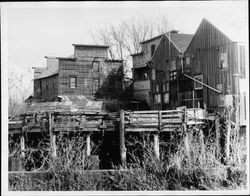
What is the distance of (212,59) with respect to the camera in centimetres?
1112

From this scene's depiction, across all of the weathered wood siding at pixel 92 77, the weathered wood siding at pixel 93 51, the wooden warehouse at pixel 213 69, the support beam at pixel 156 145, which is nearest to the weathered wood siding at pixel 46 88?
the weathered wood siding at pixel 92 77

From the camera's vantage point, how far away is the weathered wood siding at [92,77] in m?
11.8

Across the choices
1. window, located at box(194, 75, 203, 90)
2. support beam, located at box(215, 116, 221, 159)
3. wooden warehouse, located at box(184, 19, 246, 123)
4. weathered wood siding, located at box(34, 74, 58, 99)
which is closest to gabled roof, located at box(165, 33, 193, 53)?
wooden warehouse, located at box(184, 19, 246, 123)

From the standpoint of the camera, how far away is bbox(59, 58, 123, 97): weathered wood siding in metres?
11.8

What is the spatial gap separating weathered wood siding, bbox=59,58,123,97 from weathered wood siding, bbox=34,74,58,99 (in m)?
0.40

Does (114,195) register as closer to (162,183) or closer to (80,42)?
(162,183)

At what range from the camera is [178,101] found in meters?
12.4

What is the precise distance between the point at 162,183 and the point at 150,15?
12.5 feet

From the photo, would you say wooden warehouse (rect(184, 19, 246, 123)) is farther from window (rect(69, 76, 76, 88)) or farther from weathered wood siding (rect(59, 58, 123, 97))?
window (rect(69, 76, 76, 88))

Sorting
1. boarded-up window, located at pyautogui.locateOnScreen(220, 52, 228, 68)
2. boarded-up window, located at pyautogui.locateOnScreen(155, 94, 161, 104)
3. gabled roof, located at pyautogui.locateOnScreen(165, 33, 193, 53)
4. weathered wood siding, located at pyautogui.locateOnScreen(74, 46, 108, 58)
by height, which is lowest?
boarded-up window, located at pyautogui.locateOnScreen(155, 94, 161, 104)

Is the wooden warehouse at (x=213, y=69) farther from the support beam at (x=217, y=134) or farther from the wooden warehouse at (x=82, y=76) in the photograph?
A: the wooden warehouse at (x=82, y=76)

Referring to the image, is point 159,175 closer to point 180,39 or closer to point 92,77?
point 180,39

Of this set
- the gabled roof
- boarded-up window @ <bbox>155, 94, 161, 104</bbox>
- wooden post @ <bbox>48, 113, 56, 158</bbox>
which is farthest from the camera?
boarded-up window @ <bbox>155, 94, 161, 104</bbox>

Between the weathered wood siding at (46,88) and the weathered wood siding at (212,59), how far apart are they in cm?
428
